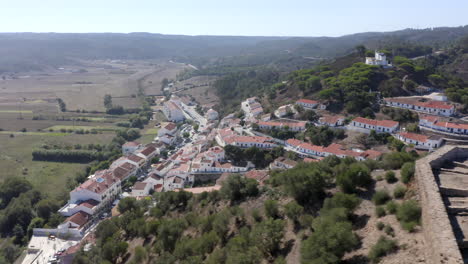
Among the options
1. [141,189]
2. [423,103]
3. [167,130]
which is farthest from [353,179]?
[167,130]

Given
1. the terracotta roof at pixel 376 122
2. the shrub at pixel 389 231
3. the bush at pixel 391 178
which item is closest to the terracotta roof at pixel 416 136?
the terracotta roof at pixel 376 122

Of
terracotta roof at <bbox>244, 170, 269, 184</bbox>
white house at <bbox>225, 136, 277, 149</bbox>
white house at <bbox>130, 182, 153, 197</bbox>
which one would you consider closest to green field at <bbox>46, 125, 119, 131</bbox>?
white house at <bbox>130, 182, 153, 197</bbox>

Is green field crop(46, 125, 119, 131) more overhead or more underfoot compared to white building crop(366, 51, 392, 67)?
more underfoot

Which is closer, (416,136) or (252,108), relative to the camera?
(416,136)

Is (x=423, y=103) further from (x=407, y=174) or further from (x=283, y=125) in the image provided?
(x=407, y=174)

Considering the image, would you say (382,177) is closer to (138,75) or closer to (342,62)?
(342,62)

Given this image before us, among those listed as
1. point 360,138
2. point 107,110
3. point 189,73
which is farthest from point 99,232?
point 189,73

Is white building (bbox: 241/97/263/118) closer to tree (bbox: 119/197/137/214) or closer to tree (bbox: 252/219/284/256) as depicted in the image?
tree (bbox: 119/197/137/214)
